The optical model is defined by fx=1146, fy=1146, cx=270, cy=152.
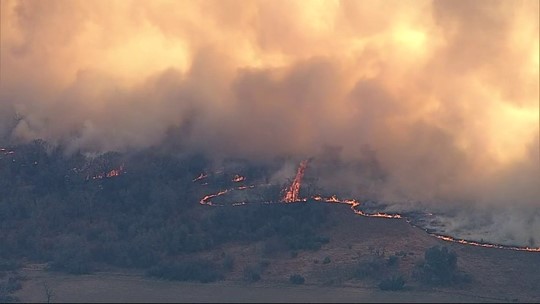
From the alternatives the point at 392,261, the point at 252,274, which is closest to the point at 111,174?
the point at 252,274

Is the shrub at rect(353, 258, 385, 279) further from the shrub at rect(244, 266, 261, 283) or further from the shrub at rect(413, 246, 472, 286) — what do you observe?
the shrub at rect(244, 266, 261, 283)

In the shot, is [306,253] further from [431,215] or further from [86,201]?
[86,201]

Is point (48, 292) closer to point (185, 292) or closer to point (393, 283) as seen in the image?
point (185, 292)

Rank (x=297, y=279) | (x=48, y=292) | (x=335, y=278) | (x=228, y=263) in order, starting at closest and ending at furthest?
(x=48, y=292) < (x=297, y=279) < (x=335, y=278) < (x=228, y=263)

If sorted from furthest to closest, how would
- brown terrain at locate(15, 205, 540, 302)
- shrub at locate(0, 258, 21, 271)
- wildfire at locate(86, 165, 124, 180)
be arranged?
1. wildfire at locate(86, 165, 124, 180)
2. shrub at locate(0, 258, 21, 271)
3. brown terrain at locate(15, 205, 540, 302)

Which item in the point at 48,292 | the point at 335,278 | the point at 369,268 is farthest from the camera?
the point at 369,268

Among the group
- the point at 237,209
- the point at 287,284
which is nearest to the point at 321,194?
the point at 237,209

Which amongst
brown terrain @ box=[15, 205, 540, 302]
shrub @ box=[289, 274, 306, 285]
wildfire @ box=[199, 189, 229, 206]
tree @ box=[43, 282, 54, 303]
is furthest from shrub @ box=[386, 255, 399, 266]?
tree @ box=[43, 282, 54, 303]
